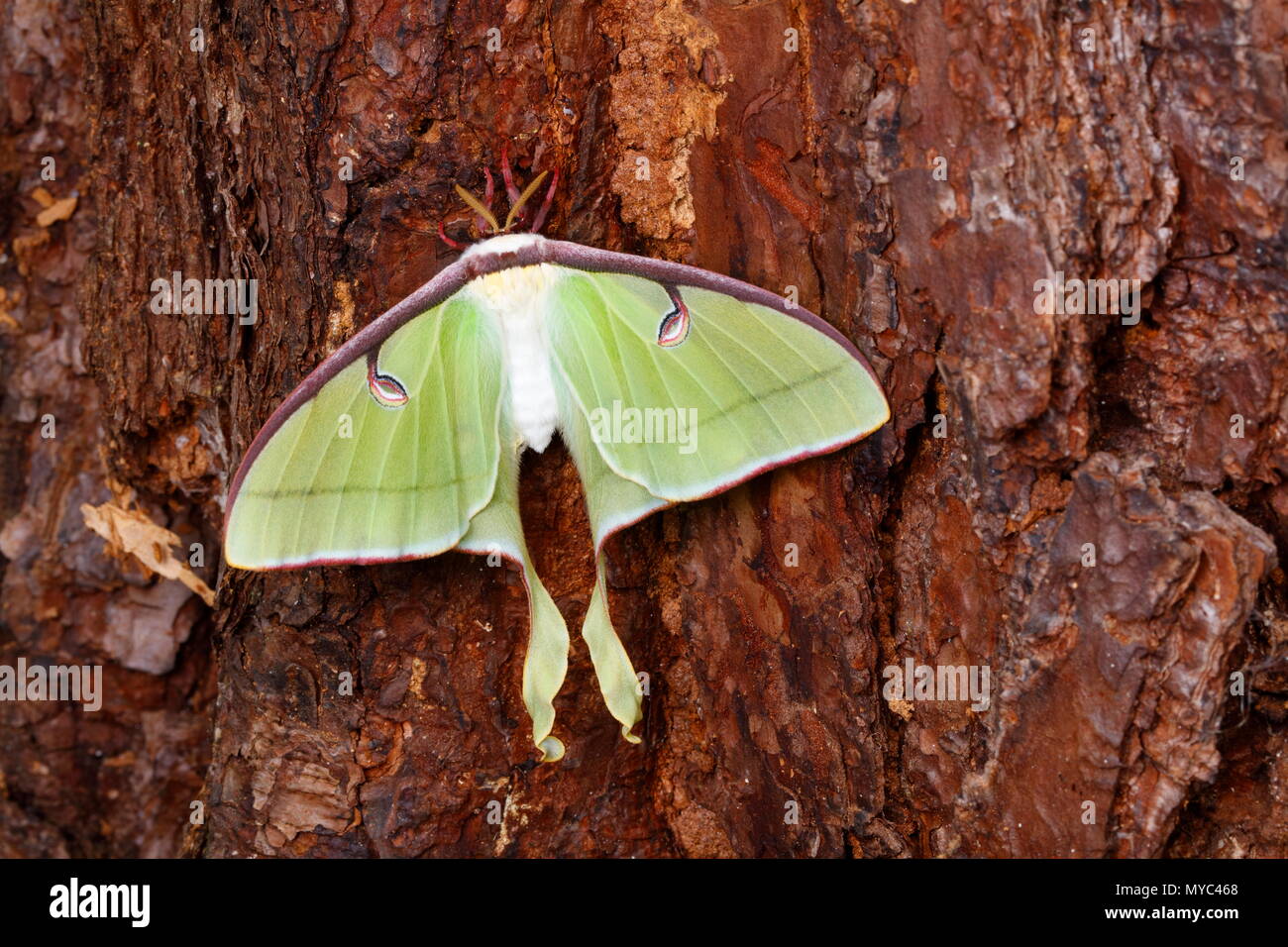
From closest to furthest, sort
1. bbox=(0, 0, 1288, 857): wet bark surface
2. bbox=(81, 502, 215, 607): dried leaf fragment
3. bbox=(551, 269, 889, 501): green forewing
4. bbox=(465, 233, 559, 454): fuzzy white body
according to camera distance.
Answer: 1. bbox=(0, 0, 1288, 857): wet bark surface
2. bbox=(551, 269, 889, 501): green forewing
3. bbox=(465, 233, 559, 454): fuzzy white body
4. bbox=(81, 502, 215, 607): dried leaf fragment

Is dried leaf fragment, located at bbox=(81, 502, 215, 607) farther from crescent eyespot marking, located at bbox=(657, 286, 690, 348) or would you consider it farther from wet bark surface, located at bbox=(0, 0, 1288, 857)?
crescent eyespot marking, located at bbox=(657, 286, 690, 348)

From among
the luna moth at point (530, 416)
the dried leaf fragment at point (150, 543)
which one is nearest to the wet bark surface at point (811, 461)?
the dried leaf fragment at point (150, 543)

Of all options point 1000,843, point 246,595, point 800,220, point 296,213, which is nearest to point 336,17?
point 296,213

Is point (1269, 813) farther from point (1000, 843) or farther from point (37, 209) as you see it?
point (37, 209)

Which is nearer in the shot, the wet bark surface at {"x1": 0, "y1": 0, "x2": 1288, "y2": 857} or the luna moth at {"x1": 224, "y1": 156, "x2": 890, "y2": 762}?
the wet bark surface at {"x1": 0, "y1": 0, "x2": 1288, "y2": 857}

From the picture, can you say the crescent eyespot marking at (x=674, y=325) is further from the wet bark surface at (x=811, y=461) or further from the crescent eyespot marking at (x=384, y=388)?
the crescent eyespot marking at (x=384, y=388)

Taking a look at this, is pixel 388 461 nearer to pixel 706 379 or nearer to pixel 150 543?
pixel 706 379

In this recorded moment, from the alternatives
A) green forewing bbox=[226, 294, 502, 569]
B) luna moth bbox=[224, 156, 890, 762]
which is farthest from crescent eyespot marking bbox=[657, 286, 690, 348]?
green forewing bbox=[226, 294, 502, 569]

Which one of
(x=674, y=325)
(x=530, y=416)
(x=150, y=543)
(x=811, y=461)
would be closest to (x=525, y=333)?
(x=530, y=416)
